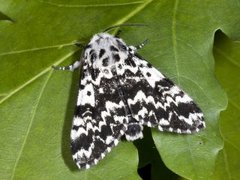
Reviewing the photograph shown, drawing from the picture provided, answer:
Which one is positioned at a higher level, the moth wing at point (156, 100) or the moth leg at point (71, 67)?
the moth leg at point (71, 67)

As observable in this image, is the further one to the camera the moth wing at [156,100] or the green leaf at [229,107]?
the green leaf at [229,107]

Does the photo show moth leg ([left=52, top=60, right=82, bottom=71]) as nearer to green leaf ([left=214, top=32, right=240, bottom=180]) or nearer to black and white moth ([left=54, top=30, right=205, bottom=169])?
black and white moth ([left=54, top=30, right=205, bottom=169])

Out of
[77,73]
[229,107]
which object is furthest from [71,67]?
[229,107]

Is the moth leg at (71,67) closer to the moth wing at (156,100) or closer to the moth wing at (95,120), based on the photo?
the moth wing at (95,120)

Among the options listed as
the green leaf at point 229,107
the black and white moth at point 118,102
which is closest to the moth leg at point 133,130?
the black and white moth at point 118,102

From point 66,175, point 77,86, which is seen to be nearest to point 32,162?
point 66,175

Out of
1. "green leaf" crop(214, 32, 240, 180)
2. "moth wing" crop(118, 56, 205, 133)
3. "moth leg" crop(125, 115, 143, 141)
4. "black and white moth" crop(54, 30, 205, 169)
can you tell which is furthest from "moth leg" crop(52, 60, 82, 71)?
"green leaf" crop(214, 32, 240, 180)
